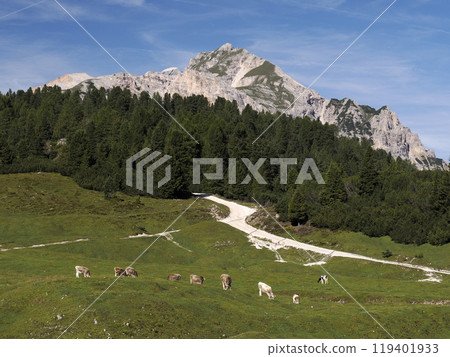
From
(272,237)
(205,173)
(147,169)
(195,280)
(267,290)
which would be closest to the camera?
(267,290)

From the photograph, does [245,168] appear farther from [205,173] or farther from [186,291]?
[186,291]

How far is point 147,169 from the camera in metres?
136

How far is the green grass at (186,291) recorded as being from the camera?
28828 millimetres

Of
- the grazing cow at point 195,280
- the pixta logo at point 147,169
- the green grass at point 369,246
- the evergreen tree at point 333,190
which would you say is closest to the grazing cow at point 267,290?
the grazing cow at point 195,280

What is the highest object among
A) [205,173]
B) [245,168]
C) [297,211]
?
[245,168]

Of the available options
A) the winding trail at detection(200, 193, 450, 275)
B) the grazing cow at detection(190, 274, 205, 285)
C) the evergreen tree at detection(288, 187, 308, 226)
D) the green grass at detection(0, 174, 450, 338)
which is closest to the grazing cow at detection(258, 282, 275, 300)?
the green grass at detection(0, 174, 450, 338)

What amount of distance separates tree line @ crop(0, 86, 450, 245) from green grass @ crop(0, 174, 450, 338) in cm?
1610

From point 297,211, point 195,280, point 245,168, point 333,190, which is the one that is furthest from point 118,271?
point 245,168

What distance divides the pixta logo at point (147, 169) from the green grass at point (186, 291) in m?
27.2

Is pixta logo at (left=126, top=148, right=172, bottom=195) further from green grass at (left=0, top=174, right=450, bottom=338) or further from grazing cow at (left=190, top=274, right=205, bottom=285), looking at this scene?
grazing cow at (left=190, top=274, right=205, bottom=285)

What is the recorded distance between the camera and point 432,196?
8606cm

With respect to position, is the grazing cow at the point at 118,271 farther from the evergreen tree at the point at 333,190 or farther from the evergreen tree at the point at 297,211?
the evergreen tree at the point at 333,190

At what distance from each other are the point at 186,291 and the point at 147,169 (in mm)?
102097

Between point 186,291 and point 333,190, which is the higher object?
point 333,190
